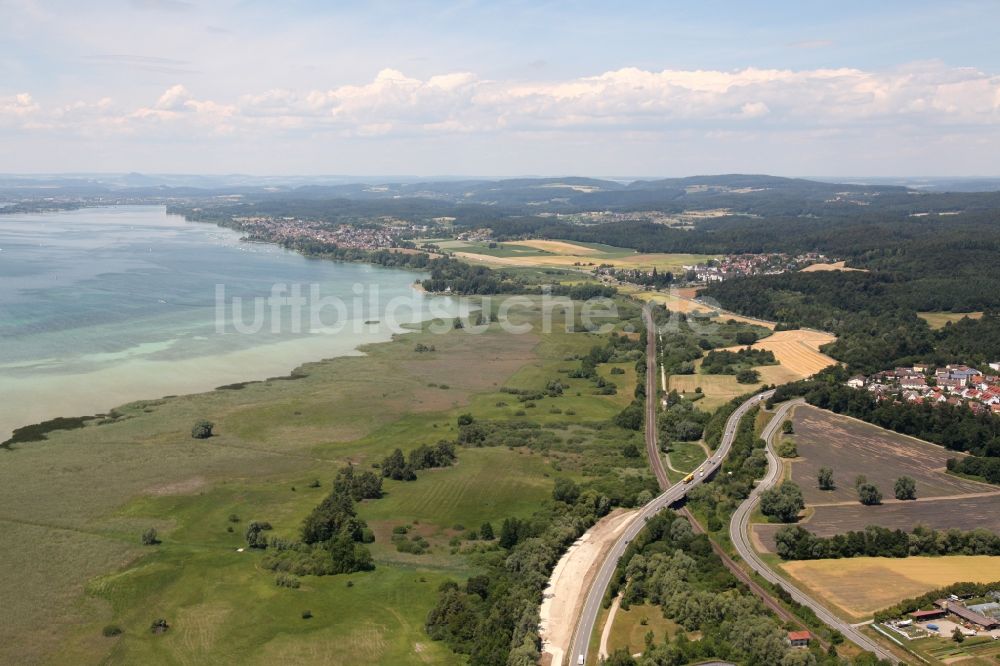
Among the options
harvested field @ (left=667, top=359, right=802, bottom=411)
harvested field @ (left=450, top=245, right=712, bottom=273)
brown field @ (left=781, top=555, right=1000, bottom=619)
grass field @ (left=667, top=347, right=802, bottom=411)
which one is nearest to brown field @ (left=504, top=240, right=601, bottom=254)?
harvested field @ (left=450, top=245, right=712, bottom=273)

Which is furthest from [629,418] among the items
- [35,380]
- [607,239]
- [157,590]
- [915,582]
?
[607,239]

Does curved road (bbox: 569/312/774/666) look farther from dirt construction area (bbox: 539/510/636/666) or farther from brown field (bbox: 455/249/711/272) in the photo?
brown field (bbox: 455/249/711/272)

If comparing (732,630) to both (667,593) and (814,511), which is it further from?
(814,511)

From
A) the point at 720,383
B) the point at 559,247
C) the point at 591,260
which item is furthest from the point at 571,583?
the point at 559,247

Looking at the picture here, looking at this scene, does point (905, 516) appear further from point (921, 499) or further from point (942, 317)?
point (942, 317)

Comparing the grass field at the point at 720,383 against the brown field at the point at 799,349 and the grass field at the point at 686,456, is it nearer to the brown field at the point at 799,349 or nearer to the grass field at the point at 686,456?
the brown field at the point at 799,349

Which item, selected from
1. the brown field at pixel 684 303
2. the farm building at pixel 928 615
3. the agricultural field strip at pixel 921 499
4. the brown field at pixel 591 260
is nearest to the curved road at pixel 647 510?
the agricultural field strip at pixel 921 499
